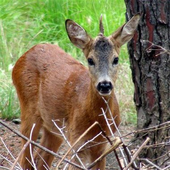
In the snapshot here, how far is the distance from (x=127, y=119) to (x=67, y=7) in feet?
10.5

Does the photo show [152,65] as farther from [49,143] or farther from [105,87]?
[49,143]

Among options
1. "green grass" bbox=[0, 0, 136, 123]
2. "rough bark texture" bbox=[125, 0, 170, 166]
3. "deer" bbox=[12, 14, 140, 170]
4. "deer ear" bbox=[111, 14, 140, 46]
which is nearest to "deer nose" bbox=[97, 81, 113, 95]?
"deer" bbox=[12, 14, 140, 170]

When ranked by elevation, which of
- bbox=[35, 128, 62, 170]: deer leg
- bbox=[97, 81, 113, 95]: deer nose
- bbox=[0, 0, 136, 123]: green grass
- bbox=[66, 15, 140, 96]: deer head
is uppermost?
bbox=[66, 15, 140, 96]: deer head

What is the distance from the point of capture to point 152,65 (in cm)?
566

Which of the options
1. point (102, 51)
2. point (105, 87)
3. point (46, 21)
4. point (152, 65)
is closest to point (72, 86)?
point (102, 51)

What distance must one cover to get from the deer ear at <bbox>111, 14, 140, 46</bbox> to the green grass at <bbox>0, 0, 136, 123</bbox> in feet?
10.5

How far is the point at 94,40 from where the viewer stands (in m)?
5.59

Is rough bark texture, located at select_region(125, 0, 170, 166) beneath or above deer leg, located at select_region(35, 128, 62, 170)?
above

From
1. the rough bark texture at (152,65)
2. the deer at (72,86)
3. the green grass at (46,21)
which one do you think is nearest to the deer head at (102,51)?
the deer at (72,86)

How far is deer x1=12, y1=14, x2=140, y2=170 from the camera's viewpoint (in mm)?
5430

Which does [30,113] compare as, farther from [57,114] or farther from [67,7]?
[67,7]

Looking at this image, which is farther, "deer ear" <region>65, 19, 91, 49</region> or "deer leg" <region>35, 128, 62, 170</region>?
"deer leg" <region>35, 128, 62, 170</region>

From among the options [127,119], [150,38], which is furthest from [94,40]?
[127,119]

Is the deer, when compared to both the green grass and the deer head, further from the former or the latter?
the green grass
